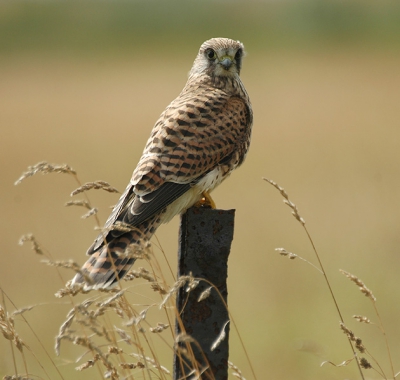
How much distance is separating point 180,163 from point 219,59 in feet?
4.30

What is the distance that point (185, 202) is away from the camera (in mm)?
4016

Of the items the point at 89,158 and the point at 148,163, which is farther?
the point at 89,158

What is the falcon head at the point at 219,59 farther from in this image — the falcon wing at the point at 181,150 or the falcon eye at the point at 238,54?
the falcon wing at the point at 181,150

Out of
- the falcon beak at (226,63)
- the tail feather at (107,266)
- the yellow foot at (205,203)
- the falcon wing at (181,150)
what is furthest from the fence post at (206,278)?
the falcon beak at (226,63)

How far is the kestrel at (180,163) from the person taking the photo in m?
3.35

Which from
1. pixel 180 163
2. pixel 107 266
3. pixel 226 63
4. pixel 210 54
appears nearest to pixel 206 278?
pixel 107 266

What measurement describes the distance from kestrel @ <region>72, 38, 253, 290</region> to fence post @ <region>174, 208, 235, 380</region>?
0.38 meters

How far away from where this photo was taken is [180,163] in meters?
3.88

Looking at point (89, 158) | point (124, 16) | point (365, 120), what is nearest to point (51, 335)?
point (89, 158)

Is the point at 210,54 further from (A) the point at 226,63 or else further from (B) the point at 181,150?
(B) the point at 181,150

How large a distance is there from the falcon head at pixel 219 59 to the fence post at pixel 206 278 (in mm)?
2105

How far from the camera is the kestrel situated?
3.35 meters

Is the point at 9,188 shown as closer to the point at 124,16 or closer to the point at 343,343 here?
the point at 343,343

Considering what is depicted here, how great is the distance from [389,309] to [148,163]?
540 centimetres
